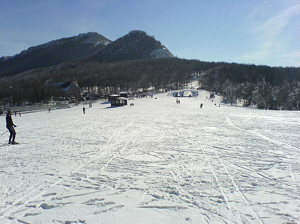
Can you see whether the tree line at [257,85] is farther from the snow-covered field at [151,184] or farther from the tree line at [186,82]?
the snow-covered field at [151,184]

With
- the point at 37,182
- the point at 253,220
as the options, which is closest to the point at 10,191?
the point at 37,182

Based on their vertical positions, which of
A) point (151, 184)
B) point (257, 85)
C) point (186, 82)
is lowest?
point (151, 184)

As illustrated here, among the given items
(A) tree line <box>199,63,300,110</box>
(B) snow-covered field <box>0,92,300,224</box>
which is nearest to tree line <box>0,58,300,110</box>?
(A) tree line <box>199,63,300,110</box>

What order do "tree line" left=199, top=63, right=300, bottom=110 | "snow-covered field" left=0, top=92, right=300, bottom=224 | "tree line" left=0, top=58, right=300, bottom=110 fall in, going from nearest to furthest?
"snow-covered field" left=0, top=92, right=300, bottom=224, "tree line" left=199, top=63, right=300, bottom=110, "tree line" left=0, top=58, right=300, bottom=110

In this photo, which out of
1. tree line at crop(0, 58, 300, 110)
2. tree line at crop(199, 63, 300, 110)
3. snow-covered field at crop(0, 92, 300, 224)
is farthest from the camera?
tree line at crop(0, 58, 300, 110)

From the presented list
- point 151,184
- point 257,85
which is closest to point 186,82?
point 257,85

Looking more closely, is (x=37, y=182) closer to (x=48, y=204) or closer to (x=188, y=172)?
(x=48, y=204)

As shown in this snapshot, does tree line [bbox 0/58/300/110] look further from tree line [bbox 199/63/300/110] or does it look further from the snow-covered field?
the snow-covered field

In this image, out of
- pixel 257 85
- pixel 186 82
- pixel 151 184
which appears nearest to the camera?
pixel 151 184

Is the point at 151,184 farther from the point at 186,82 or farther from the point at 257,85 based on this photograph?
the point at 186,82

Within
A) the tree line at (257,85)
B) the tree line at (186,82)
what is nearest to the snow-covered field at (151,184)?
the tree line at (186,82)

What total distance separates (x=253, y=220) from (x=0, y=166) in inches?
326

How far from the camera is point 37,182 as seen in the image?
17.9ft

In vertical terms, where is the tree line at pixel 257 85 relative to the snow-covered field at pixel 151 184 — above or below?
above
